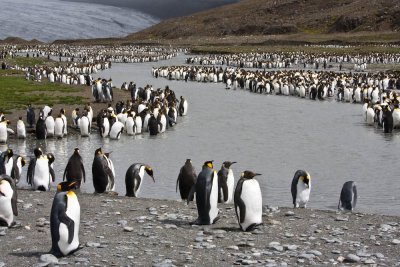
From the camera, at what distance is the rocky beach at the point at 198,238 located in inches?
275

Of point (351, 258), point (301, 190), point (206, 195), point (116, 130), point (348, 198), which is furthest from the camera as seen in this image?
point (116, 130)

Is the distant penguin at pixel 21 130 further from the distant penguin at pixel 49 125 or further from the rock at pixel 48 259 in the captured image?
the rock at pixel 48 259

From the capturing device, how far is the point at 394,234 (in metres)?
8.18

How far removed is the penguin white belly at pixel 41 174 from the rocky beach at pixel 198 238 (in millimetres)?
1705

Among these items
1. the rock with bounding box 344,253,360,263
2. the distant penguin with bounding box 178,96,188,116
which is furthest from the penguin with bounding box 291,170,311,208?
the distant penguin with bounding box 178,96,188,116

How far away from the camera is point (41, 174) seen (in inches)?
454

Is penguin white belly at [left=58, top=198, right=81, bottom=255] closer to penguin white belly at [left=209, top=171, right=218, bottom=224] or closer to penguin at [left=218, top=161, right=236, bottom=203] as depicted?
penguin white belly at [left=209, top=171, right=218, bottom=224]

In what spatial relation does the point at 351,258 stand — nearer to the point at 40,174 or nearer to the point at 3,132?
the point at 40,174

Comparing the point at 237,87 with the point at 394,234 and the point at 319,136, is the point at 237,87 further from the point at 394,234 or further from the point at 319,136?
the point at 394,234

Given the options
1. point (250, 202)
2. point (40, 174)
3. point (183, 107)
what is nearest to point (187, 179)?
point (40, 174)

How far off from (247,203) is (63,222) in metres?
2.52

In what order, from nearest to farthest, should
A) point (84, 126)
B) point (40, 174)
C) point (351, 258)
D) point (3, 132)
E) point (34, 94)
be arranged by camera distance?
point (351, 258), point (40, 174), point (3, 132), point (84, 126), point (34, 94)

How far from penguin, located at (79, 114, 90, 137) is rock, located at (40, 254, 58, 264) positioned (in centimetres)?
1245

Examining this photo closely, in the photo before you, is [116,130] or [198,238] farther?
[116,130]
